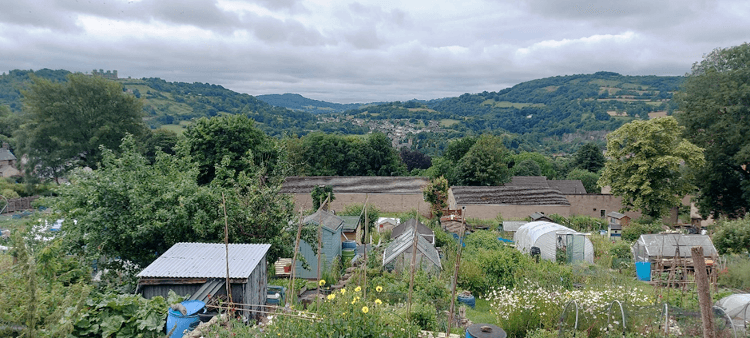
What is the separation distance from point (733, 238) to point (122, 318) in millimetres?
19096

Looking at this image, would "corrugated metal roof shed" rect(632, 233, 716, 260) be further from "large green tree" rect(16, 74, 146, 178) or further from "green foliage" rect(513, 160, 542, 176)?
"green foliage" rect(513, 160, 542, 176)

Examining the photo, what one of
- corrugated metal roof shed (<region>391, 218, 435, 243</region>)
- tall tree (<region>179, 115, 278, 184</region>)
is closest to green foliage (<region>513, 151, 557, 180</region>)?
corrugated metal roof shed (<region>391, 218, 435, 243</region>)

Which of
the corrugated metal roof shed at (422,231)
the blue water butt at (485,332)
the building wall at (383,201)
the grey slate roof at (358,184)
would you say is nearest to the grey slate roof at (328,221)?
the corrugated metal roof shed at (422,231)

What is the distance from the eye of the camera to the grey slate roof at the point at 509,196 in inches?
1077

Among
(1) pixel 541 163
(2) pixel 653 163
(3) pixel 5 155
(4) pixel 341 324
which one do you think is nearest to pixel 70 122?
(3) pixel 5 155

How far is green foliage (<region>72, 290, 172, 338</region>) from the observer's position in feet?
16.5

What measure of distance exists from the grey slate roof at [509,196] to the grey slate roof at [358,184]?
12.0 ft

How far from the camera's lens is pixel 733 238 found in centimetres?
1496

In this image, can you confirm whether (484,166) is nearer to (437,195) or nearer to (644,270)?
(437,195)

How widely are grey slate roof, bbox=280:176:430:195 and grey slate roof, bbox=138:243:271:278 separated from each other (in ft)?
74.5

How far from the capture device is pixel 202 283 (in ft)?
20.7

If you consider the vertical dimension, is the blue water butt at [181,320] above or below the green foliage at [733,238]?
above

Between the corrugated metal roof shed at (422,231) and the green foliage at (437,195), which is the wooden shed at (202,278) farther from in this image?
the green foliage at (437,195)

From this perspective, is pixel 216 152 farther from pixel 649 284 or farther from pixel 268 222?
pixel 649 284
